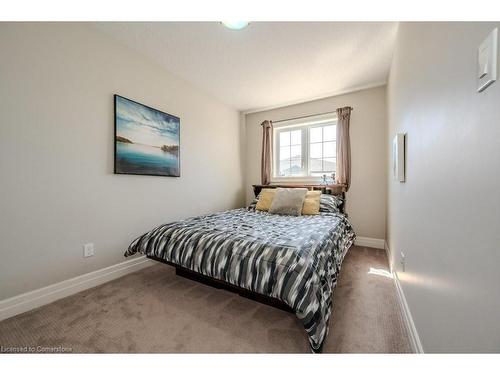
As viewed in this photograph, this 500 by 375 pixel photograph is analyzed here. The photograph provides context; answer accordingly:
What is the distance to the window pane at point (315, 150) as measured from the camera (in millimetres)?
3617

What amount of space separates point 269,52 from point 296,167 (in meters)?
2.01

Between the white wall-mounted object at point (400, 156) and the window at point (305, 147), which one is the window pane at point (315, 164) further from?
the white wall-mounted object at point (400, 156)

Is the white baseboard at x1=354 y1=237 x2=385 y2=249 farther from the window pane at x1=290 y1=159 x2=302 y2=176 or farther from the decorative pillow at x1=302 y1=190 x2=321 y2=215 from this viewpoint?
the window pane at x1=290 y1=159 x2=302 y2=176

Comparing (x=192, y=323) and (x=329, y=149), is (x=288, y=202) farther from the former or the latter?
(x=192, y=323)

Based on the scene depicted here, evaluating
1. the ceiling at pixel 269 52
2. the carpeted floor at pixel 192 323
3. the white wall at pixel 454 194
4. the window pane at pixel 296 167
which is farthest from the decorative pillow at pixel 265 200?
the white wall at pixel 454 194

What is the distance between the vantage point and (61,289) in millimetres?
1756

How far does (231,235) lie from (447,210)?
1.33 m

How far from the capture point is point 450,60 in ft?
2.66

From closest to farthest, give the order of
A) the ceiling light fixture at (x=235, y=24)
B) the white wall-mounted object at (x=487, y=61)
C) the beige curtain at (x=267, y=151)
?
the white wall-mounted object at (x=487, y=61), the ceiling light fixture at (x=235, y=24), the beige curtain at (x=267, y=151)

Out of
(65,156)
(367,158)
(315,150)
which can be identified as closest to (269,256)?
(65,156)

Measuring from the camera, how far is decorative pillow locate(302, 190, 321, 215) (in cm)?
277

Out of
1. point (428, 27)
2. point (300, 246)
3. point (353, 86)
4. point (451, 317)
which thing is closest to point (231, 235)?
point (300, 246)

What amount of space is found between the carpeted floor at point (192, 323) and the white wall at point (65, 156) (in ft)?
1.27
